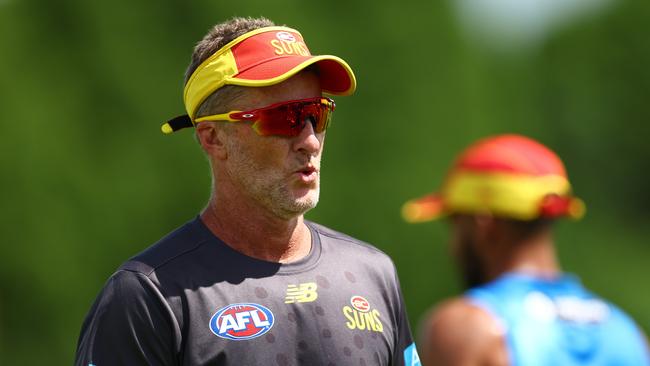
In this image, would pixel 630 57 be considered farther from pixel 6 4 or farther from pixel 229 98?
pixel 229 98

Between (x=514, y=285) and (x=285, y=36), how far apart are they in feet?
6.33

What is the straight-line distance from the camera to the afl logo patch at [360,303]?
374cm

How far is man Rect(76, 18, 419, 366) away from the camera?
3457 mm

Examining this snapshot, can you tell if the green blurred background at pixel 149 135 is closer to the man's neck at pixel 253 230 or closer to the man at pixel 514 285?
the man at pixel 514 285

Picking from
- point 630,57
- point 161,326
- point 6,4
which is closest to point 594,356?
point 161,326

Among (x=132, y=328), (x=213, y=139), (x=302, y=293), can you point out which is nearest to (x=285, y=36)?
(x=213, y=139)

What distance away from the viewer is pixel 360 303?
12.3ft

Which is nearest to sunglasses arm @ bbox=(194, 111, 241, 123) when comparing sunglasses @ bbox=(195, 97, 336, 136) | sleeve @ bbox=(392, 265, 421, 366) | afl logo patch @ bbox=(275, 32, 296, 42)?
sunglasses @ bbox=(195, 97, 336, 136)

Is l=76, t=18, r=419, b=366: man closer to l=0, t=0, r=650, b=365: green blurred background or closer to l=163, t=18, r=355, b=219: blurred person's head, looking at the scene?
l=163, t=18, r=355, b=219: blurred person's head

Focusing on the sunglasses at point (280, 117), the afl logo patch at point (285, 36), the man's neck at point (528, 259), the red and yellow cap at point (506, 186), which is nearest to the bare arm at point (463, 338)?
the man's neck at point (528, 259)

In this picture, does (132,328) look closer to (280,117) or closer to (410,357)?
(280,117)

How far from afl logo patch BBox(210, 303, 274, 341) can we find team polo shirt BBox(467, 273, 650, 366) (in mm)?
1728

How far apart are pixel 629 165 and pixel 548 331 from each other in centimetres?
1906

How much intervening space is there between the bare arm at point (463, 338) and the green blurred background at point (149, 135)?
692 cm
